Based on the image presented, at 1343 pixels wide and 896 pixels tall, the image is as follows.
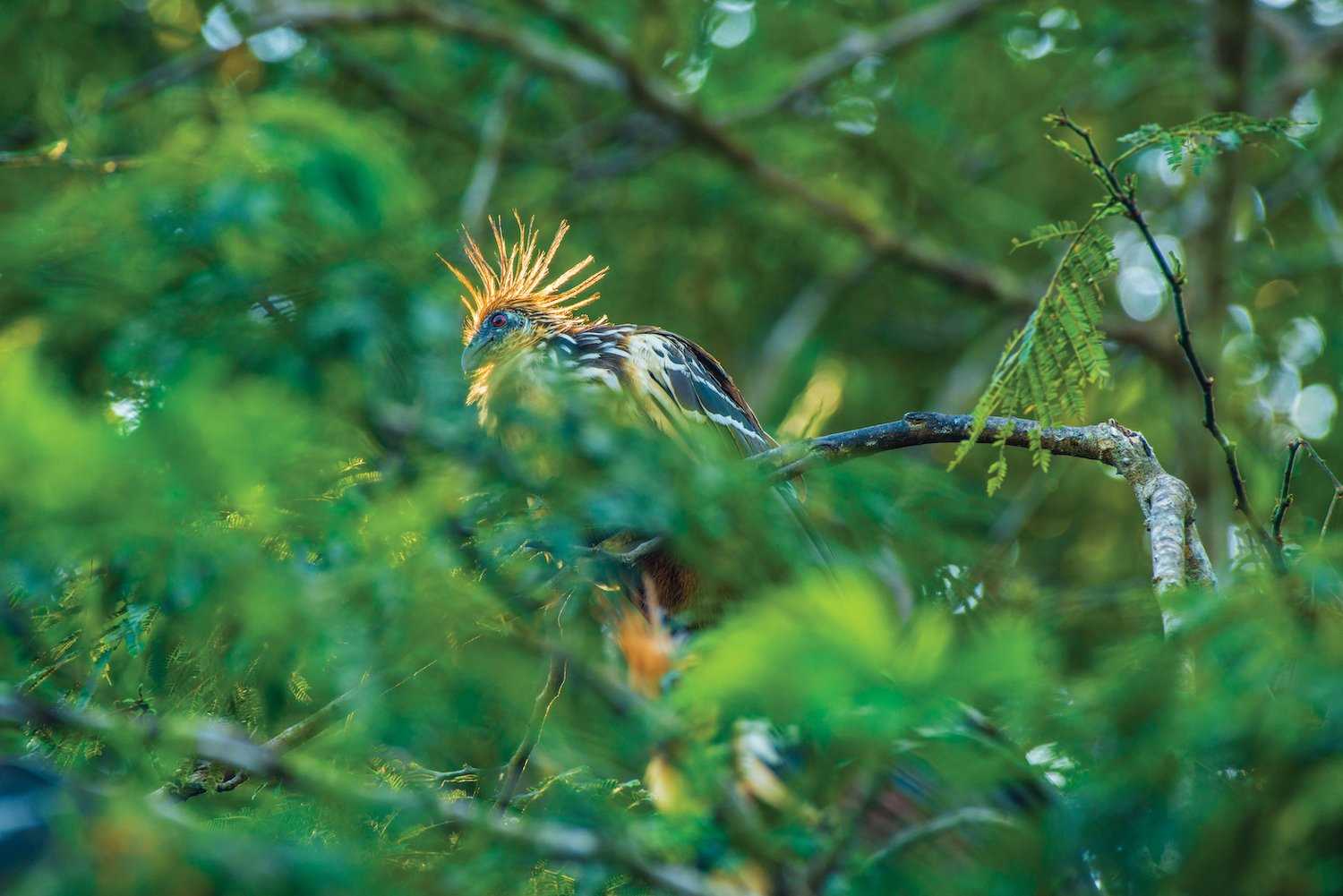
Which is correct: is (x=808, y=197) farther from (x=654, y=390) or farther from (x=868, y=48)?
(x=654, y=390)

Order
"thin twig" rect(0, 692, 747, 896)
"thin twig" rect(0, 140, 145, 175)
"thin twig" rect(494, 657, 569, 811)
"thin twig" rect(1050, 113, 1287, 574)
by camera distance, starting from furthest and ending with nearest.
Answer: "thin twig" rect(0, 140, 145, 175), "thin twig" rect(494, 657, 569, 811), "thin twig" rect(1050, 113, 1287, 574), "thin twig" rect(0, 692, 747, 896)

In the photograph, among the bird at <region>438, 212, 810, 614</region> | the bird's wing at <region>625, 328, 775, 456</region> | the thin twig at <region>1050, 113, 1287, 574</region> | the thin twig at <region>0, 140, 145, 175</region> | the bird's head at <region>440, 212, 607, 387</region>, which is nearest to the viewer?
the thin twig at <region>1050, 113, 1287, 574</region>

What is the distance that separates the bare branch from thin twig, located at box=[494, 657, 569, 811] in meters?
4.21

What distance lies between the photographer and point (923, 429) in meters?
2.63

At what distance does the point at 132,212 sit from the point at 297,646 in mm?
1990

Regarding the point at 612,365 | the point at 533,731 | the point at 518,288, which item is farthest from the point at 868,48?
the point at 533,731

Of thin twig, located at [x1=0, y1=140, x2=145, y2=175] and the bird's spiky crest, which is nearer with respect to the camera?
thin twig, located at [x1=0, y1=140, x2=145, y2=175]

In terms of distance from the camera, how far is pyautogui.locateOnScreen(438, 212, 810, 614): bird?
12.5 ft

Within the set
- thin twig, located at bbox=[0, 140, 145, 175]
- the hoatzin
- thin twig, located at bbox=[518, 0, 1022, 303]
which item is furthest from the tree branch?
thin twig, located at bbox=[518, 0, 1022, 303]

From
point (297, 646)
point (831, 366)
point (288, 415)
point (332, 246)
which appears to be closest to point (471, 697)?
point (297, 646)

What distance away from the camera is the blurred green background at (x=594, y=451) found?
5.35 feet

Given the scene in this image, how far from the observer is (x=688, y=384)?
4160 mm

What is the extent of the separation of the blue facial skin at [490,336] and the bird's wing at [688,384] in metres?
0.65

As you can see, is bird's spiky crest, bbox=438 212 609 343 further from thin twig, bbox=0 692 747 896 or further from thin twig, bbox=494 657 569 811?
thin twig, bbox=0 692 747 896
